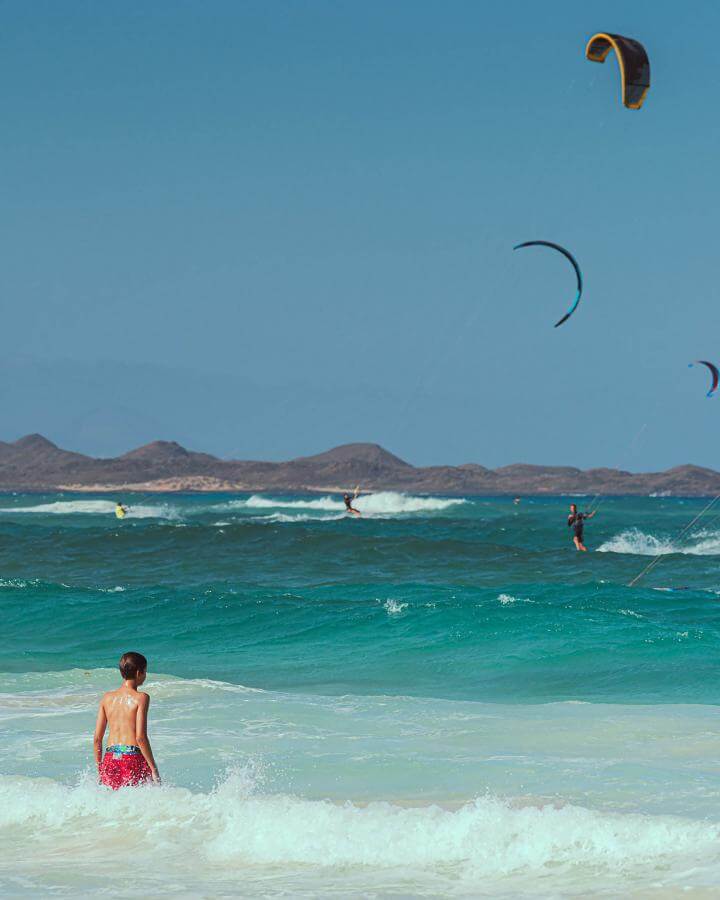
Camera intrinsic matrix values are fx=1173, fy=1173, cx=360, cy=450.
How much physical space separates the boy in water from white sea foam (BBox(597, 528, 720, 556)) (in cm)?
3050

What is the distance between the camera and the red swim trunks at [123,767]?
7469 millimetres

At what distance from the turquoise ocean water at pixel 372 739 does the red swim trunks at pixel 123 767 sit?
0.16m

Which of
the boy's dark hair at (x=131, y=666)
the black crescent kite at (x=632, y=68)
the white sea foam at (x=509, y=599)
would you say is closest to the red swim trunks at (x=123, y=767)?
the boy's dark hair at (x=131, y=666)

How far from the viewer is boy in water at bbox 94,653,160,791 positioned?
7.34 meters

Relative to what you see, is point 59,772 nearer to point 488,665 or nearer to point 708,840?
point 708,840

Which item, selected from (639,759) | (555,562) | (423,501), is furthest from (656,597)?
(423,501)

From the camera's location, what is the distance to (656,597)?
2156 cm

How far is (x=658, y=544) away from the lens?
1665 inches

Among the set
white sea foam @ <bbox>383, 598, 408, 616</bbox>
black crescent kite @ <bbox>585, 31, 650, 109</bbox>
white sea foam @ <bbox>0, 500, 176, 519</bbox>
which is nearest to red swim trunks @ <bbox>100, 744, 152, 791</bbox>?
black crescent kite @ <bbox>585, 31, 650, 109</bbox>

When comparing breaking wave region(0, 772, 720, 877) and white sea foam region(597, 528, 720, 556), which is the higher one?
breaking wave region(0, 772, 720, 877)

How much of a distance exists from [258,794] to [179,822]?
827 mm

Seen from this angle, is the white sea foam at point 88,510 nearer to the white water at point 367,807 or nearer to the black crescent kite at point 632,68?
the black crescent kite at point 632,68

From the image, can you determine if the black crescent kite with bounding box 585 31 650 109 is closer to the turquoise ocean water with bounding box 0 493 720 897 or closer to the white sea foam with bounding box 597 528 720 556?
the turquoise ocean water with bounding box 0 493 720 897

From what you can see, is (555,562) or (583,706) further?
(555,562)
